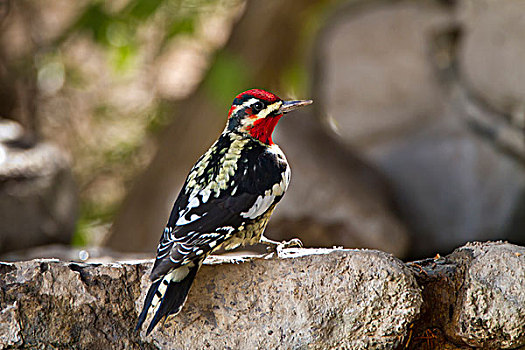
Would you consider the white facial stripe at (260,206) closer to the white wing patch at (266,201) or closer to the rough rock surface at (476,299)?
the white wing patch at (266,201)

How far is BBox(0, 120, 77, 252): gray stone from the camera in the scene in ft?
15.5

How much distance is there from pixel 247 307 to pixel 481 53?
3.45 meters

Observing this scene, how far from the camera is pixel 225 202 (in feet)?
8.92

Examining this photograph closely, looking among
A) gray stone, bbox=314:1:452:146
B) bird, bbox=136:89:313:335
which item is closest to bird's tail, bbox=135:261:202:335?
bird, bbox=136:89:313:335

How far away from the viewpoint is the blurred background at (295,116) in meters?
5.20

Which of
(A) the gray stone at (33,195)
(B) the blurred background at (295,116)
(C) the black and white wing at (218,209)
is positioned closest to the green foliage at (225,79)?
(B) the blurred background at (295,116)

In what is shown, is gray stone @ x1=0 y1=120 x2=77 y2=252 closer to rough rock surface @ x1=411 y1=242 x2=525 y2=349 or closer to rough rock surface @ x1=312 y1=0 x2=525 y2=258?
rough rock surface @ x1=312 y1=0 x2=525 y2=258

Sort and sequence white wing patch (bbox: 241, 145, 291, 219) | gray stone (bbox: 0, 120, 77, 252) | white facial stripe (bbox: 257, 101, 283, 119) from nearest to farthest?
1. white wing patch (bbox: 241, 145, 291, 219)
2. white facial stripe (bbox: 257, 101, 283, 119)
3. gray stone (bbox: 0, 120, 77, 252)

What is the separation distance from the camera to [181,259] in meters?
2.49

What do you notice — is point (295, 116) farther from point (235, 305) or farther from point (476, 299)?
point (476, 299)

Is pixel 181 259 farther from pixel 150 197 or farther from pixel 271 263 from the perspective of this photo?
pixel 150 197

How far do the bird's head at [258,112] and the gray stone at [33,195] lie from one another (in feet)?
7.15

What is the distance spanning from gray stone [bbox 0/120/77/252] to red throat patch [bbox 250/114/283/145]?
2238 mm

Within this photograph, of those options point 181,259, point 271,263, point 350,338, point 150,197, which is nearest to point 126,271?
point 181,259
